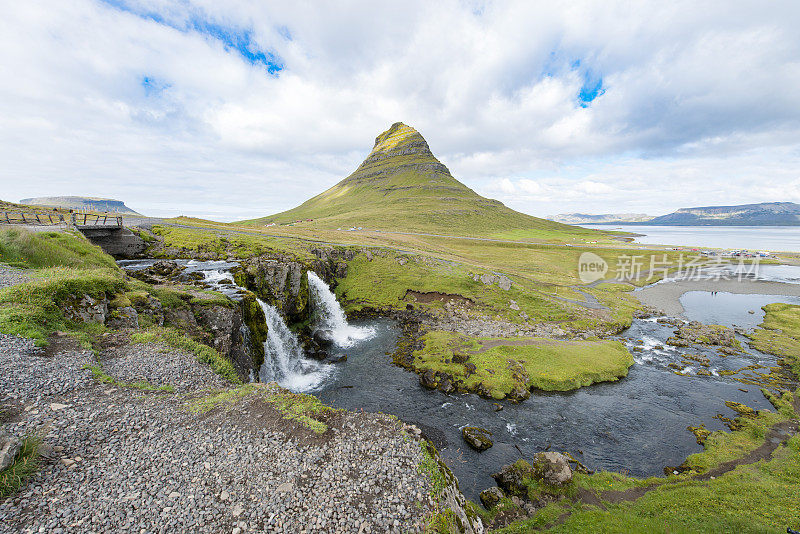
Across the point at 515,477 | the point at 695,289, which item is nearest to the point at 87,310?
the point at 515,477

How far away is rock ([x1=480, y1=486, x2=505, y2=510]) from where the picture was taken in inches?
683

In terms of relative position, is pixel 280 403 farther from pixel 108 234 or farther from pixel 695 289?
pixel 695 289

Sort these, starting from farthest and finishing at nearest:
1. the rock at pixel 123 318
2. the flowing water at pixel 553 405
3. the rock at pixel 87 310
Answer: the flowing water at pixel 553 405, the rock at pixel 123 318, the rock at pixel 87 310

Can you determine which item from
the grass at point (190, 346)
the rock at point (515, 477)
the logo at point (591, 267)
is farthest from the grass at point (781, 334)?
the grass at point (190, 346)

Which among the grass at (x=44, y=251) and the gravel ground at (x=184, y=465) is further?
the grass at (x=44, y=251)

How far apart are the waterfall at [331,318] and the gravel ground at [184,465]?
85.1 ft

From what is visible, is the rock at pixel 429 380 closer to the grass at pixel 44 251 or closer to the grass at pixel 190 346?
the grass at pixel 190 346

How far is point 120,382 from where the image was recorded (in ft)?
50.2

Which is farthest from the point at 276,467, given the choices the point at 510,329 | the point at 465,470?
the point at 510,329

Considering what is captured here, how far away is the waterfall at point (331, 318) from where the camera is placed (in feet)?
138

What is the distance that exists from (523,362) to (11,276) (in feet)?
144

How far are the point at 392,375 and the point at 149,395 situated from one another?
2145cm

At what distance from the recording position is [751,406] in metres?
26.8

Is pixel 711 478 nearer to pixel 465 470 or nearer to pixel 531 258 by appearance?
pixel 465 470
